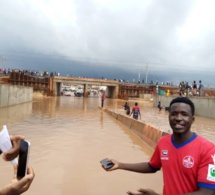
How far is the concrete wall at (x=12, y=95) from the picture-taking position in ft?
73.4

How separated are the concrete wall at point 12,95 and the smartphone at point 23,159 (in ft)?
70.0

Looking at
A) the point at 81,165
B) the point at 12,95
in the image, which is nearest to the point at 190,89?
the point at 12,95

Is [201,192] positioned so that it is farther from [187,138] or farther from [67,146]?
[67,146]

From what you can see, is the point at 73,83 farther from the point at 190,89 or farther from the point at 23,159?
the point at 23,159

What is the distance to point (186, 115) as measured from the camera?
8.29ft

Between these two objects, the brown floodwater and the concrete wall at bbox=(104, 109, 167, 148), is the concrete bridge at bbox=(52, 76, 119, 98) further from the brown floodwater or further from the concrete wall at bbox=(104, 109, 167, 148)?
the brown floodwater

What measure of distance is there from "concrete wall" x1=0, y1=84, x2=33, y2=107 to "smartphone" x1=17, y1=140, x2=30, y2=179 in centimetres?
2135

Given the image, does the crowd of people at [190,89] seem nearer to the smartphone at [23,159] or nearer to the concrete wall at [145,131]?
the concrete wall at [145,131]

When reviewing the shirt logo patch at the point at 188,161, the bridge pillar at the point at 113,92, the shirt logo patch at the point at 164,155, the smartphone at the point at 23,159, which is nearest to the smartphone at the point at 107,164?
the shirt logo patch at the point at 164,155

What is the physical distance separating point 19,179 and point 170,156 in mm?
1333

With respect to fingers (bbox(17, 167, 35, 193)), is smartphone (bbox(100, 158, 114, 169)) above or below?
below

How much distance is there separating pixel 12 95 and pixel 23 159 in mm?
24972

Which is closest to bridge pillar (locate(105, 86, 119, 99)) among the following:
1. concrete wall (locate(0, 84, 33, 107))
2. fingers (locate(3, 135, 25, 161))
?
concrete wall (locate(0, 84, 33, 107))

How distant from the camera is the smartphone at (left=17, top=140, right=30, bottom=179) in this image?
78.0 inches
